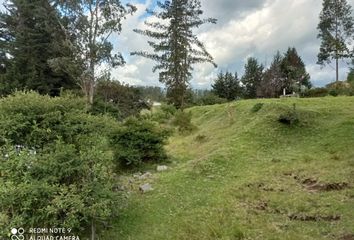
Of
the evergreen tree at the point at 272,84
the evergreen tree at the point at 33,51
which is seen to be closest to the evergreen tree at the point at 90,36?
the evergreen tree at the point at 33,51

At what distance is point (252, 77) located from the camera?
1377 inches

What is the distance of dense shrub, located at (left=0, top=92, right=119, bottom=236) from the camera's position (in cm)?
523

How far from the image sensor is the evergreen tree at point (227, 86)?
3108 centimetres

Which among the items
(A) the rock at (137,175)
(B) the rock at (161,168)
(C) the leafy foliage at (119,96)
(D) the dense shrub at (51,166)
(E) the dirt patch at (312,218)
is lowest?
(E) the dirt patch at (312,218)

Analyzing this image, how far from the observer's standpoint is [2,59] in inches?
1151

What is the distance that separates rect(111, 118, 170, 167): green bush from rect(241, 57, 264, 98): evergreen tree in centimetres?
2526

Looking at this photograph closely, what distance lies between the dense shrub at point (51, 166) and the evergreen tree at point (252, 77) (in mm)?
28681

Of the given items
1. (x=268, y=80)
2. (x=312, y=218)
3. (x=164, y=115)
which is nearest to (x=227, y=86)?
(x=268, y=80)

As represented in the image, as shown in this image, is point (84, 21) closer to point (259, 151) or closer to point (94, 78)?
point (94, 78)

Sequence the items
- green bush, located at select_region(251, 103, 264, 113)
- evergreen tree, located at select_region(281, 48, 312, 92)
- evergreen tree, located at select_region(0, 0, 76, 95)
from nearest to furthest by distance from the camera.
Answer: green bush, located at select_region(251, 103, 264, 113) < evergreen tree, located at select_region(0, 0, 76, 95) < evergreen tree, located at select_region(281, 48, 312, 92)

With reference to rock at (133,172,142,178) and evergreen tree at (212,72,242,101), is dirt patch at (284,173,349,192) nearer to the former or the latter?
rock at (133,172,142,178)

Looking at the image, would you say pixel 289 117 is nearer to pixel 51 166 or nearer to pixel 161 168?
pixel 161 168

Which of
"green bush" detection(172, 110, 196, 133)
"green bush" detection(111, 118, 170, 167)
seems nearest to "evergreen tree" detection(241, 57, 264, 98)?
"green bush" detection(172, 110, 196, 133)

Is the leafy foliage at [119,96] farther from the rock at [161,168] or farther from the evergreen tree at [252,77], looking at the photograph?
the rock at [161,168]
